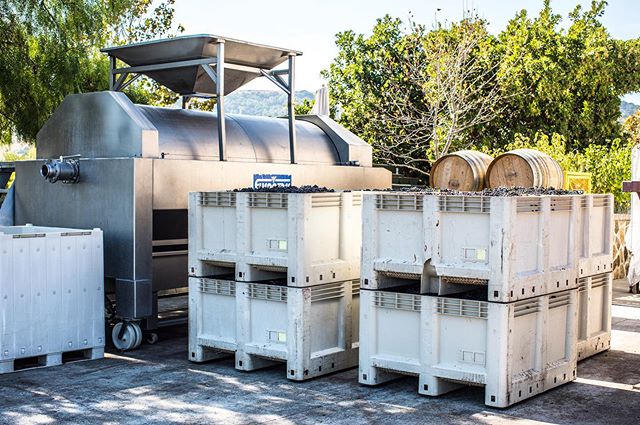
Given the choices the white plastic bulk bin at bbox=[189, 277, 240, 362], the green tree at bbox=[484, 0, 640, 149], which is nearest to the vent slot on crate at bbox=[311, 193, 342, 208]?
the white plastic bulk bin at bbox=[189, 277, 240, 362]

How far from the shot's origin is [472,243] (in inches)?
275

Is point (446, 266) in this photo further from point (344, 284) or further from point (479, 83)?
point (479, 83)

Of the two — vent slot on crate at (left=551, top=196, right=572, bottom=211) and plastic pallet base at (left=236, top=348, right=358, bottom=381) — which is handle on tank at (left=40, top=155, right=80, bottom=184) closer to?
plastic pallet base at (left=236, top=348, right=358, bottom=381)

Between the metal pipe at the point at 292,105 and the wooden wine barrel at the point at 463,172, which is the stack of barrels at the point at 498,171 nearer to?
the wooden wine barrel at the point at 463,172

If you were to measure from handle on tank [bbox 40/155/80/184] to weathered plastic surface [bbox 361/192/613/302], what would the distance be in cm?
404

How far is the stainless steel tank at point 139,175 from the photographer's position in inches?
371

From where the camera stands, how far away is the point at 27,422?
21.4ft

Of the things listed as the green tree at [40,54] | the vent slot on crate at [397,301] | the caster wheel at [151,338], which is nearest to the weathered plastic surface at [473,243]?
the vent slot on crate at [397,301]

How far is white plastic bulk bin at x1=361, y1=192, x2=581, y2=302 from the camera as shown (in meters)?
6.86

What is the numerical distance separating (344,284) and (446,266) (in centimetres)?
147

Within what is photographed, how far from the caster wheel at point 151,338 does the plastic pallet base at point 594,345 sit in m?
4.66

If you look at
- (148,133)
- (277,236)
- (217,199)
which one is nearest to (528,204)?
(277,236)

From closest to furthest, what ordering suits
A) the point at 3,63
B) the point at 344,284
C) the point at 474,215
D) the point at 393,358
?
the point at 474,215
the point at 393,358
the point at 344,284
the point at 3,63

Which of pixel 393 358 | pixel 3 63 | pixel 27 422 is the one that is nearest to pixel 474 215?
pixel 393 358
